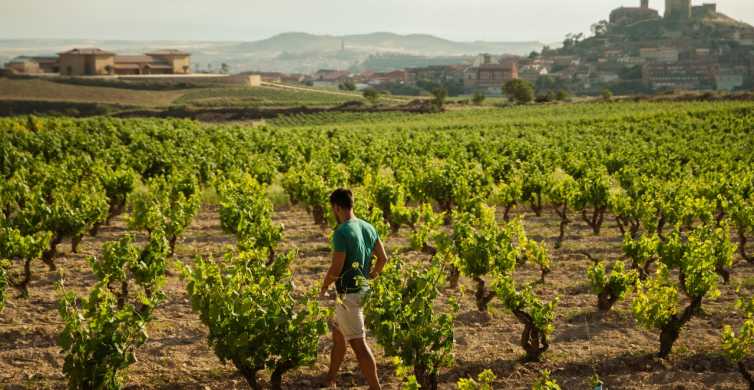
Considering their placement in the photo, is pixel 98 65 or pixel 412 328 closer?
pixel 412 328

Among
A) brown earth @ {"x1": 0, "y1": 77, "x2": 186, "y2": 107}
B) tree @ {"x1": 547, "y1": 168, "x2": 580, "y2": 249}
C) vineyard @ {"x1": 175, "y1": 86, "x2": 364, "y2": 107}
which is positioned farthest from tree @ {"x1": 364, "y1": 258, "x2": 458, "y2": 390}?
brown earth @ {"x1": 0, "y1": 77, "x2": 186, "y2": 107}

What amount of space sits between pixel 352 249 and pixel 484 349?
Answer: 116 inches

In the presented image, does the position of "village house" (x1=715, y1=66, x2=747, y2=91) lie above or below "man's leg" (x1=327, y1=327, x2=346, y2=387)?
above

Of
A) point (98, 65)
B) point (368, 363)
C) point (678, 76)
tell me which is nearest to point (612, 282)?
point (368, 363)

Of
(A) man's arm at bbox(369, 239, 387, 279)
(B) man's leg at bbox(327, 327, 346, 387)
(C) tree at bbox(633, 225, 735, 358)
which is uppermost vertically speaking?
(A) man's arm at bbox(369, 239, 387, 279)

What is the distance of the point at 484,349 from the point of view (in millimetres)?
9516

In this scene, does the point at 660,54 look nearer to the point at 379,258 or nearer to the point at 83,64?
the point at 83,64

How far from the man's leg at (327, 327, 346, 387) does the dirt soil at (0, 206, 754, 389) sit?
357mm

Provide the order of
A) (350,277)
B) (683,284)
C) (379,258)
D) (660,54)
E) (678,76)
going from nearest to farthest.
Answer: (350,277)
(379,258)
(683,284)
(678,76)
(660,54)

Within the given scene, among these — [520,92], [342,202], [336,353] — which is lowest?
[336,353]

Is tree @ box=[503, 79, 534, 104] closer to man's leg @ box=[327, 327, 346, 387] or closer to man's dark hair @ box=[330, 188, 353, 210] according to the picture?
man's leg @ box=[327, 327, 346, 387]

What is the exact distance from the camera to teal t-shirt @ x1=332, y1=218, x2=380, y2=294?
7418 millimetres

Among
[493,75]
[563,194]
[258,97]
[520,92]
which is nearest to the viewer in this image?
[563,194]

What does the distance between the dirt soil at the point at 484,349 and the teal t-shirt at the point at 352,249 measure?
4.42ft
